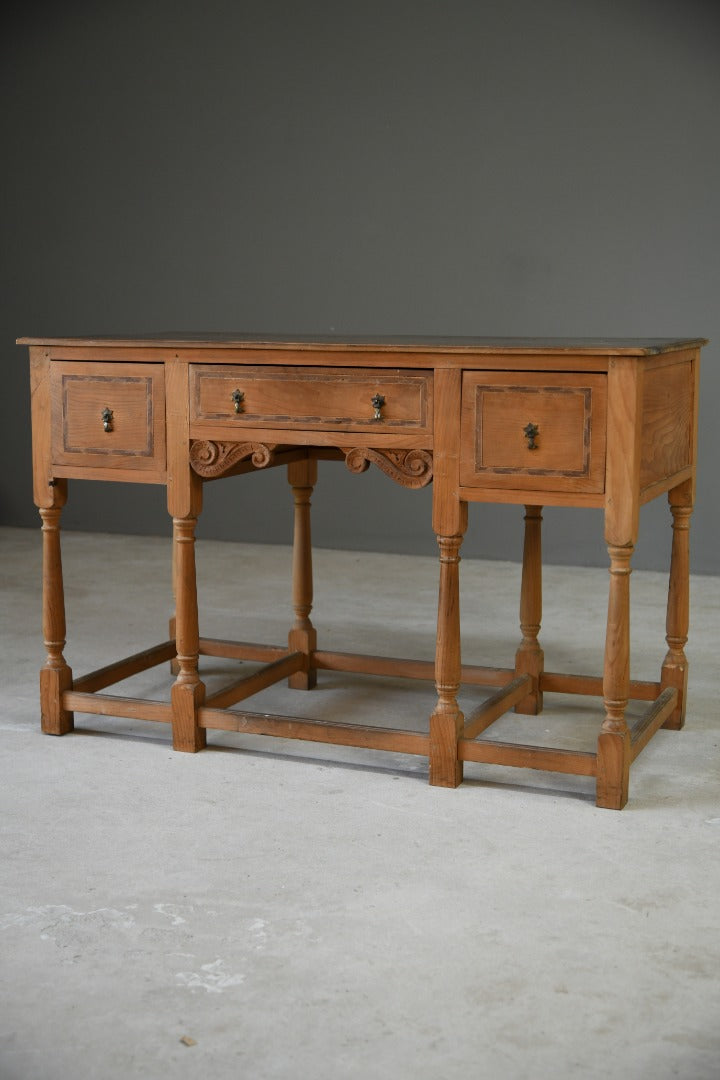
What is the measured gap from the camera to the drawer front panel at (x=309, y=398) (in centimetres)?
304

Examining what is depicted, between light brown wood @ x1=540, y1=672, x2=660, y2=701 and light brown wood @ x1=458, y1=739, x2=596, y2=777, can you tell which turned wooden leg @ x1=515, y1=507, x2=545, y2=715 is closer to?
light brown wood @ x1=540, y1=672, x2=660, y2=701

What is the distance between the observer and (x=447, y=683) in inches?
122

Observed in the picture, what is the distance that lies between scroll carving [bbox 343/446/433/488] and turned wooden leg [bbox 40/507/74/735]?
0.87m

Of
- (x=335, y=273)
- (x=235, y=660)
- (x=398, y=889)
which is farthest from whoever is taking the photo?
(x=335, y=273)

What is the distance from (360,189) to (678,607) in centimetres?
343

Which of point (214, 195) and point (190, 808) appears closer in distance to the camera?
point (190, 808)

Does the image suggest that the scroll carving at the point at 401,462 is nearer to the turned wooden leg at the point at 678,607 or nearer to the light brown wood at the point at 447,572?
the light brown wood at the point at 447,572

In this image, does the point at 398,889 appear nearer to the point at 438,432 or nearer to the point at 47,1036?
the point at 47,1036

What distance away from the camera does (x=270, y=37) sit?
20.8 ft

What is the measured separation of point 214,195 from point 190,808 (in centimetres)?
430

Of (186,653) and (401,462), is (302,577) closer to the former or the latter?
(186,653)

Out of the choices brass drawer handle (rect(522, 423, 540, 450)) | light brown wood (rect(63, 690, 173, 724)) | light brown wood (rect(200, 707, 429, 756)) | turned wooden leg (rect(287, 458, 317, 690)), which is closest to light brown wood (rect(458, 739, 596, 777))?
light brown wood (rect(200, 707, 429, 756))

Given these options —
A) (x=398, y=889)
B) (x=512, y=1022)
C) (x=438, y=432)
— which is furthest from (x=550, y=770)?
(x=512, y=1022)

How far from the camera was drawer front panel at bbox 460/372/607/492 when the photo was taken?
2863mm
